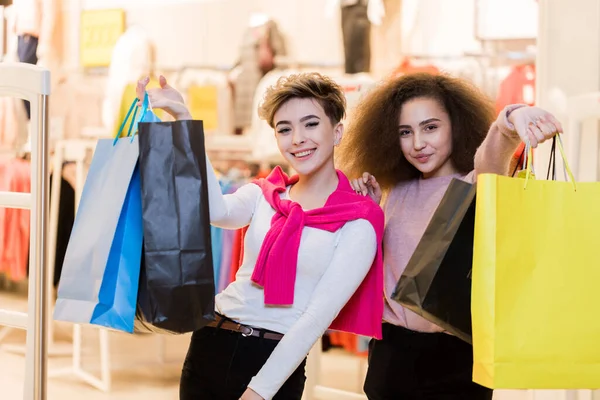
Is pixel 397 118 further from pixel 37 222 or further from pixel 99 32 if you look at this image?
pixel 99 32

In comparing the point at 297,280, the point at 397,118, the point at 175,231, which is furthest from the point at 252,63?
the point at 175,231

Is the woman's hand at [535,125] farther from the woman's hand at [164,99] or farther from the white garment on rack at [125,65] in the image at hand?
the white garment on rack at [125,65]

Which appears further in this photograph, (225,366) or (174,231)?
(225,366)

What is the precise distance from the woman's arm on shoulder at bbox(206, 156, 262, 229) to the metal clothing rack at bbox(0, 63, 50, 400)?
0.33 meters

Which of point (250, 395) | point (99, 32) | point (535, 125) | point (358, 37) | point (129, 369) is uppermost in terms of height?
point (99, 32)

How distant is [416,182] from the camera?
1.77m

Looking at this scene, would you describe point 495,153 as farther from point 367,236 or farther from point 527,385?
point 527,385

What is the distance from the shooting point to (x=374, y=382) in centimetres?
170

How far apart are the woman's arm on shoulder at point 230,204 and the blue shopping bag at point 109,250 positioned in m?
0.15

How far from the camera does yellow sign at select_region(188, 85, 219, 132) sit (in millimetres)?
4801

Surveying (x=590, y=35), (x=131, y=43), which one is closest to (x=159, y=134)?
(x=590, y=35)

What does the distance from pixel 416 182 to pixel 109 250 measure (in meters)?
0.74

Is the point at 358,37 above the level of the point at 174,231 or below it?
above

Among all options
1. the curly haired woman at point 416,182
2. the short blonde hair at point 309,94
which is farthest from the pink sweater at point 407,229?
the short blonde hair at point 309,94
